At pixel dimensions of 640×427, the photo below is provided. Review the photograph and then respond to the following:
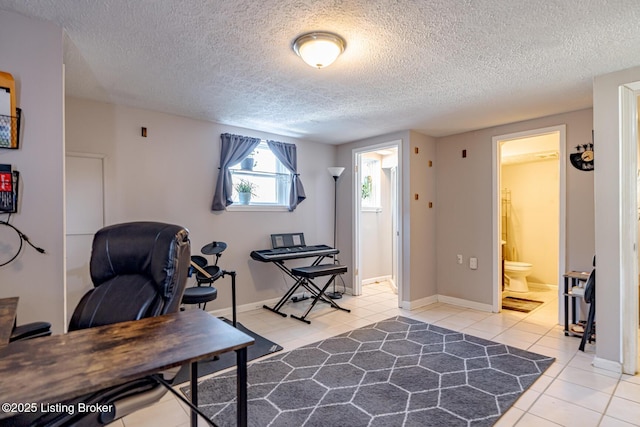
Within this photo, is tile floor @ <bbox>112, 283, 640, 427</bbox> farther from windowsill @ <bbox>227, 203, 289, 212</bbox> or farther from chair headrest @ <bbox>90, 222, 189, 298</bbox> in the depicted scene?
windowsill @ <bbox>227, 203, 289, 212</bbox>

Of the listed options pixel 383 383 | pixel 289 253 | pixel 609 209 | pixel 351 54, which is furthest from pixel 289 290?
pixel 609 209

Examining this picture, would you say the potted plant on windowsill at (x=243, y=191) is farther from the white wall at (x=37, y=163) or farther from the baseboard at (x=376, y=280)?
the baseboard at (x=376, y=280)

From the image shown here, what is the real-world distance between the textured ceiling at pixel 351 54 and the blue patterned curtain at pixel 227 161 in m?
0.43

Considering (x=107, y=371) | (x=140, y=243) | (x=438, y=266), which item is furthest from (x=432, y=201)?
(x=107, y=371)

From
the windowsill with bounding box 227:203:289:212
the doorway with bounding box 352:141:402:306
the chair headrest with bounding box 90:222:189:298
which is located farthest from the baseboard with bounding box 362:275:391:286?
the chair headrest with bounding box 90:222:189:298

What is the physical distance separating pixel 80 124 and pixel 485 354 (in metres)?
4.18

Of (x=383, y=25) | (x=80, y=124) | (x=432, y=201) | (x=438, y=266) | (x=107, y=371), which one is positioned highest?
(x=383, y=25)

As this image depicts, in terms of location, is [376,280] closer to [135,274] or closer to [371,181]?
[371,181]

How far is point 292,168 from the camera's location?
4.56m

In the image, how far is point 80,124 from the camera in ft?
10.0

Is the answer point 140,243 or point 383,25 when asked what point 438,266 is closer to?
point 383,25

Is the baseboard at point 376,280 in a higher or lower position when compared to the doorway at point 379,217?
lower

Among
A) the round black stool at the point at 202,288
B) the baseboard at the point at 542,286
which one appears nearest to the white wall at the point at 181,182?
the round black stool at the point at 202,288

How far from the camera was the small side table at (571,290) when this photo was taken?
10.6 ft
